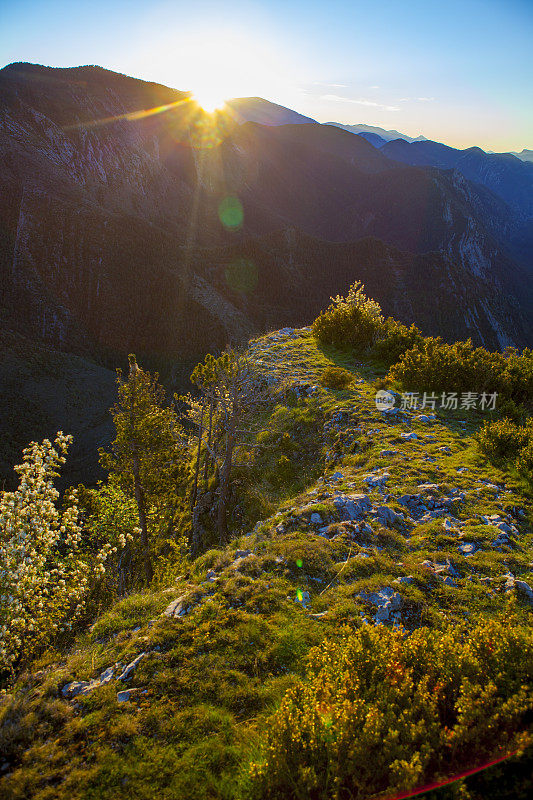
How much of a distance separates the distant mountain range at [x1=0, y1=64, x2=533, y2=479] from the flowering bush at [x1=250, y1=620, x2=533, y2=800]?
37.0m

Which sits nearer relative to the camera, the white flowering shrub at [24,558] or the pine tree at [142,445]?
the white flowering shrub at [24,558]

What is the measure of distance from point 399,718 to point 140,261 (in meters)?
93.0

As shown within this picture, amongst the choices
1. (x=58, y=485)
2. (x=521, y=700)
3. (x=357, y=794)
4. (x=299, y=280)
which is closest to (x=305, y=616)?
(x=357, y=794)

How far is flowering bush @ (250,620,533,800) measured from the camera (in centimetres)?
325

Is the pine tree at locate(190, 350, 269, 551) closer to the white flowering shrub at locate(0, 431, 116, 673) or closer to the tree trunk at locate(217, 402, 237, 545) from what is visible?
the tree trunk at locate(217, 402, 237, 545)

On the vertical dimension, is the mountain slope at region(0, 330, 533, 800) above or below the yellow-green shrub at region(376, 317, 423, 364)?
below

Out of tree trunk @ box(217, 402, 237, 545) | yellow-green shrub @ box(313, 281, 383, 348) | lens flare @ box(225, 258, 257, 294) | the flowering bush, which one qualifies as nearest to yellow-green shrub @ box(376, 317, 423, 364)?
yellow-green shrub @ box(313, 281, 383, 348)

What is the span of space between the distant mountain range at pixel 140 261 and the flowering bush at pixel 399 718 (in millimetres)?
37008

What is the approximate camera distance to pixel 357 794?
3.26m

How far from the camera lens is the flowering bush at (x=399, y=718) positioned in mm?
3248

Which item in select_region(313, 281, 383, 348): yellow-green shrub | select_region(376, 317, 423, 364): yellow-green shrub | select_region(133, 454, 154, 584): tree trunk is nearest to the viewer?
select_region(133, 454, 154, 584): tree trunk

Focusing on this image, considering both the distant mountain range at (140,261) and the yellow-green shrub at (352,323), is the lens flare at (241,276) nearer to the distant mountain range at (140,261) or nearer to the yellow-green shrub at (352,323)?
the distant mountain range at (140,261)

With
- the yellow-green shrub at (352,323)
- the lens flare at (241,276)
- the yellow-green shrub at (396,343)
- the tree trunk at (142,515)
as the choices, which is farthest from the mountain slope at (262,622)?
the lens flare at (241,276)

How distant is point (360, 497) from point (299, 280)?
389 feet
